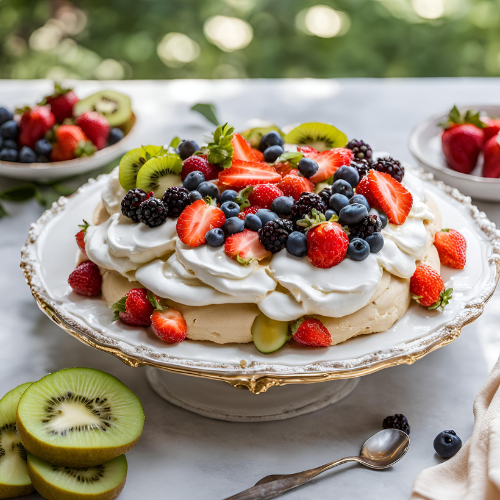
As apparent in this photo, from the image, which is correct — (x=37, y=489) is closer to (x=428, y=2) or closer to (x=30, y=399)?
(x=30, y=399)

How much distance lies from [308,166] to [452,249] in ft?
1.87

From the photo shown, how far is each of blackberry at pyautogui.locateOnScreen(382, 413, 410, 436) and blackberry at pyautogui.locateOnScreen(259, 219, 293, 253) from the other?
0.62 m

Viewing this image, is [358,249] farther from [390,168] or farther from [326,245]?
[390,168]

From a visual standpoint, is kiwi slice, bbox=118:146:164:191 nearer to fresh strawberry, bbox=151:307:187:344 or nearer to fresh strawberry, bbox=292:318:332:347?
fresh strawberry, bbox=151:307:187:344

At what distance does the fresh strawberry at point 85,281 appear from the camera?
80.4 inches

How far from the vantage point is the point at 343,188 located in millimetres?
2035

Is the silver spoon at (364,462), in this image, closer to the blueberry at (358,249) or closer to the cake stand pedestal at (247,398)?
the cake stand pedestal at (247,398)

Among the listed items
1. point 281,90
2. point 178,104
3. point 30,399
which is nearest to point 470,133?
point 281,90

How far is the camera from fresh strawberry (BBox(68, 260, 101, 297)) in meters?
2.04

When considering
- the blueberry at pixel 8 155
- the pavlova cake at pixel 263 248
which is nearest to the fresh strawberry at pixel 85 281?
the pavlova cake at pixel 263 248

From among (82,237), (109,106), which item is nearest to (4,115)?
(109,106)

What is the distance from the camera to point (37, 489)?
5.33 ft

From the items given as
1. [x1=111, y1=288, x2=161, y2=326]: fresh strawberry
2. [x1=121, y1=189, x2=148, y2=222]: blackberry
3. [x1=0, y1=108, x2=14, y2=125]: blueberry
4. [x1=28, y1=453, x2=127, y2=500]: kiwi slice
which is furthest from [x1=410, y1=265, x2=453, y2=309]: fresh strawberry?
[x1=0, y1=108, x2=14, y2=125]: blueberry

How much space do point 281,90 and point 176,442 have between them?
2.75 metres
